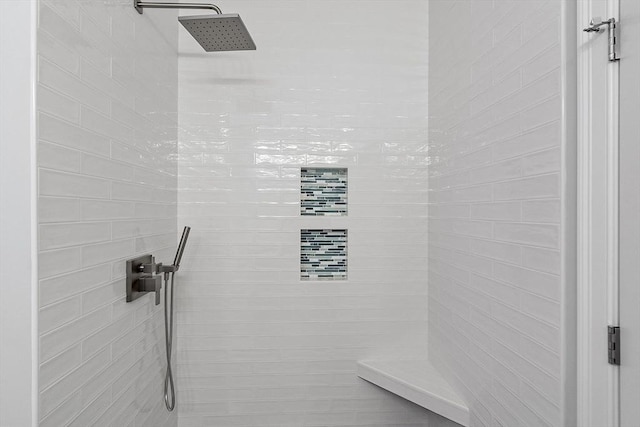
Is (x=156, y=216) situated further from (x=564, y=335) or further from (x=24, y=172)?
(x=564, y=335)

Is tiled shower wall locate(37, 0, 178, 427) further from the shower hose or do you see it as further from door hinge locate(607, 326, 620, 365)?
door hinge locate(607, 326, 620, 365)

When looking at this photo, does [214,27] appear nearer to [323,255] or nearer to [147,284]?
[147,284]

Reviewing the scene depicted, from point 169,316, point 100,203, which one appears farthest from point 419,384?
point 100,203

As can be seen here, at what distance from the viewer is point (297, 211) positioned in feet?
7.10

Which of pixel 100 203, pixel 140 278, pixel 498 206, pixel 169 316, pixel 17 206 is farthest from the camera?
pixel 169 316

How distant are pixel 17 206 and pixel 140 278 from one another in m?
0.68

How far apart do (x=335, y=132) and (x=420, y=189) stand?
0.52 meters

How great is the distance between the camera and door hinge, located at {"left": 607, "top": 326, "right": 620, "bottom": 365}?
0.99m

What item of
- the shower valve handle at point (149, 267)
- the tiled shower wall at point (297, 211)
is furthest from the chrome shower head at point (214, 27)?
the shower valve handle at point (149, 267)

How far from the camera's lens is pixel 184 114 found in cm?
212

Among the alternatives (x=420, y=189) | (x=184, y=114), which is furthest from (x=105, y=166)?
(x=420, y=189)

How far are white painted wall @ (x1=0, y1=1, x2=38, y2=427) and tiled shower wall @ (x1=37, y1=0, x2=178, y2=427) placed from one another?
0.10ft

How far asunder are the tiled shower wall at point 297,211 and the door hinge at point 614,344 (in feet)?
4.03

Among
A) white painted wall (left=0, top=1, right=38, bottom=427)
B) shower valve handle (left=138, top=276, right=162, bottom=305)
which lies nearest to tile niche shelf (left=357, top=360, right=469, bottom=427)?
shower valve handle (left=138, top=276, right=162, bottom=305)
